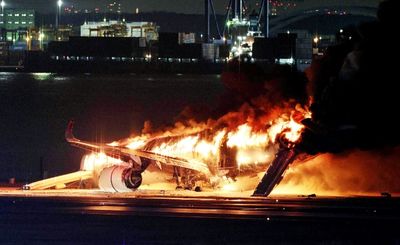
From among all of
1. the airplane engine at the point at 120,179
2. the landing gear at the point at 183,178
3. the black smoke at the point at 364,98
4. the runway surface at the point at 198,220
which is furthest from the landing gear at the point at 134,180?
the black smoke at the point at 364,98

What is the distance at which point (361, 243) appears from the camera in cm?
2128

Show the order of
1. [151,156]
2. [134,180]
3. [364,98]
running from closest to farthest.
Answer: [364,98] < [151,156] < [134,180]

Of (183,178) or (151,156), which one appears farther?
(183,178)

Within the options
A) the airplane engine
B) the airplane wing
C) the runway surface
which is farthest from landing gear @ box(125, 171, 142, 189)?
the runway surface

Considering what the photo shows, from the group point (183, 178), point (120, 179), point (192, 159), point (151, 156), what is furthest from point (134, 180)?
point (192, 159)

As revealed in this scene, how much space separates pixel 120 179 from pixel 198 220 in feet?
46.5

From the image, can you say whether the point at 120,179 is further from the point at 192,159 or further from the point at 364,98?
the point at 364,98

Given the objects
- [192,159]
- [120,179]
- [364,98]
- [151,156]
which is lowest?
[120,179]

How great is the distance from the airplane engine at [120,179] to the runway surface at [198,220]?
21.7 ft

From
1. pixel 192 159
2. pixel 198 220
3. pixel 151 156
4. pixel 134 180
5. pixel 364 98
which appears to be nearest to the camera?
pixel 198 220

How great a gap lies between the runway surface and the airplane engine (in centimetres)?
662

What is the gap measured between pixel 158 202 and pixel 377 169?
10.9 m

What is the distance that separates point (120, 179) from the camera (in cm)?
3841

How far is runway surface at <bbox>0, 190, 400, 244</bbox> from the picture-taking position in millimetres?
21875
